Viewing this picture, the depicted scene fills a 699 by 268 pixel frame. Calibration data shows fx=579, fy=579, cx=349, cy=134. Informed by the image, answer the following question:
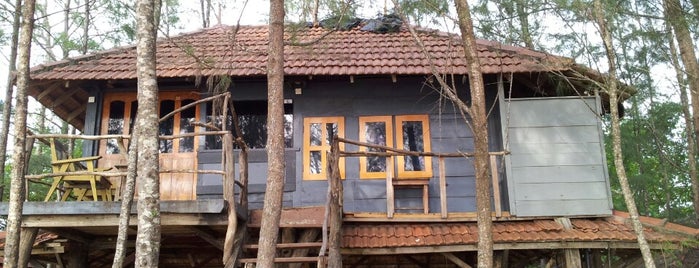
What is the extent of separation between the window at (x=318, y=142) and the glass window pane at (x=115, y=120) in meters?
3.26

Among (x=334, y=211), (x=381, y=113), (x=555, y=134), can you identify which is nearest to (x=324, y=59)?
(x=381, y=113)

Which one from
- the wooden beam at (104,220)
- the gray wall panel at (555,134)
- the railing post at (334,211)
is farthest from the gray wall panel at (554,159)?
the wooden beam at (104,220)

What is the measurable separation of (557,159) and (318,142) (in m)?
3.73

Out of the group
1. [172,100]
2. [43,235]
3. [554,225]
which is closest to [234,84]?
[172,100]

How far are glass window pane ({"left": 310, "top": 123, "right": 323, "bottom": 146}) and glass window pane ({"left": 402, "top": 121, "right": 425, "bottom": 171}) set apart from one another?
1388 mm

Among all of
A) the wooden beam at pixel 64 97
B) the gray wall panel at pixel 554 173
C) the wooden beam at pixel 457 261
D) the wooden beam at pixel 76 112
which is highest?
the wooden beam at pixel 64 97

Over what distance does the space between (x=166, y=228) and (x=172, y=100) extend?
115 inches

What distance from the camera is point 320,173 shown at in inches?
367

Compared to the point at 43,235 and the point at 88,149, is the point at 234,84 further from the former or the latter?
the point at 43,235

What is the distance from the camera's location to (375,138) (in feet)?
31.3

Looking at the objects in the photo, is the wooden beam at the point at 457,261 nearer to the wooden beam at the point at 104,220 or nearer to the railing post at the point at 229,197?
the railing post at the point at 229,197

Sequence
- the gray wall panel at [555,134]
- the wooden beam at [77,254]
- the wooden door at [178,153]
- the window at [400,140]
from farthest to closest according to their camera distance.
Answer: the wooden door at [178,153], the window at [400,140], the wooden beam at [77,254], the gray wall panel at [555,134]

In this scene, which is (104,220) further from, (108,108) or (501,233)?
(501,233)

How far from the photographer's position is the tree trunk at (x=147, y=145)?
5562mm
